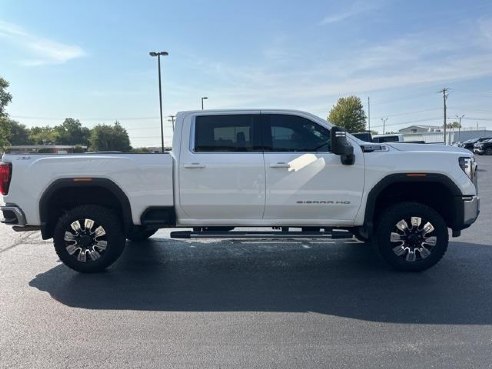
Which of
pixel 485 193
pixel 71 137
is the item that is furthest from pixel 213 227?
pixel 71 137

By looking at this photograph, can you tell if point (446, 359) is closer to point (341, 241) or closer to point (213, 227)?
point (213, 227)

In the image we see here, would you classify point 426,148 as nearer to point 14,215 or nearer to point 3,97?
point 14,215

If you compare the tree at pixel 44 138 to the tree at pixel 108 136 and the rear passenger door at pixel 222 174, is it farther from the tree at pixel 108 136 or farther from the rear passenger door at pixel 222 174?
the rear passenger door at pixel 222 174

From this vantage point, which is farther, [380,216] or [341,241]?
[341,241]

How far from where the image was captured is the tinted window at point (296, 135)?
576cm

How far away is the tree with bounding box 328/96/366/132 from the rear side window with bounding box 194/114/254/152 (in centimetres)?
7127

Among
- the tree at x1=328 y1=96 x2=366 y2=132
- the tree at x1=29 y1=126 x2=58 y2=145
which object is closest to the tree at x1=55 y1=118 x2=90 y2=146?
the tree at x1=29 y1=126 x2=58 y2=145

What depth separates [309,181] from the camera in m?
5.60

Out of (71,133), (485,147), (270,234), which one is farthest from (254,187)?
(71,133)

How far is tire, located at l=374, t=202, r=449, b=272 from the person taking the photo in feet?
18.4

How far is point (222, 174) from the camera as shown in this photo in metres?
5.61

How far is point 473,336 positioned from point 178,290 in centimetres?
310

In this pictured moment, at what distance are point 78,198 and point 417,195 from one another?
184 inches

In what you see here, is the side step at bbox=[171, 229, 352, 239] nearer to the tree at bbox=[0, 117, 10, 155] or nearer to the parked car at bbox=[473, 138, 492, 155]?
Answer: the parked car at bbox=[473, 138, 492, 155]
